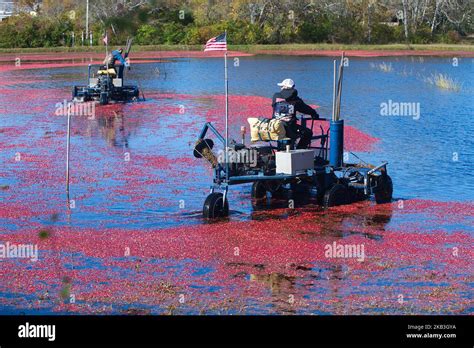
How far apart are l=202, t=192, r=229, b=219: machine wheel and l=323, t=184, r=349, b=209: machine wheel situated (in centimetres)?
205

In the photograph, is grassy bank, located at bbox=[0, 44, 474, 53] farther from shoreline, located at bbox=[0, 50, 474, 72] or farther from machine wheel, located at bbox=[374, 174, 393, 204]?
machine wheel, located at bbox=[374, 174, 393, 204]

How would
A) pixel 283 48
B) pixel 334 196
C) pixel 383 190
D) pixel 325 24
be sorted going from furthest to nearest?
1. pixel 325 24
2. pixel 283 48
3. pixel 383 190
4. pixel 334 196

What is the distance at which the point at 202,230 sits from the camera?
52.3 feet

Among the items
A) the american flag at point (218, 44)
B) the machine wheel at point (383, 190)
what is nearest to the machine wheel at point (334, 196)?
the machine wheel at point (383, 190)

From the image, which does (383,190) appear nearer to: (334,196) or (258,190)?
(334,196)

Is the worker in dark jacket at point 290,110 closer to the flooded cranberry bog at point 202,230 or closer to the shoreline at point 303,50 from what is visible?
the flooded cranberry bog at point 202,230

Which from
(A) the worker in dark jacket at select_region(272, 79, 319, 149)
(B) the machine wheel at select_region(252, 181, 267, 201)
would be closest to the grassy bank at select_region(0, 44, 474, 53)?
(B) the machine wheel at select_region(252, 181, 267, 201)

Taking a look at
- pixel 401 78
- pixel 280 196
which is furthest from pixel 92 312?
pixel 401 78

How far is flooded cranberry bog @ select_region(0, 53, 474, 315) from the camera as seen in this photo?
12039 millimetres

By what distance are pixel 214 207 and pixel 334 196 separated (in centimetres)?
245

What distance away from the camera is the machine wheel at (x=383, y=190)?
1819cm

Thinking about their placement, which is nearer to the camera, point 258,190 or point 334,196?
point 334,196

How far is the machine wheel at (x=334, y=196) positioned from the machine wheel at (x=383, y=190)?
87 cm

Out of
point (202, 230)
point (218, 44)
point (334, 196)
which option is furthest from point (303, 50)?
point (202, 230)
